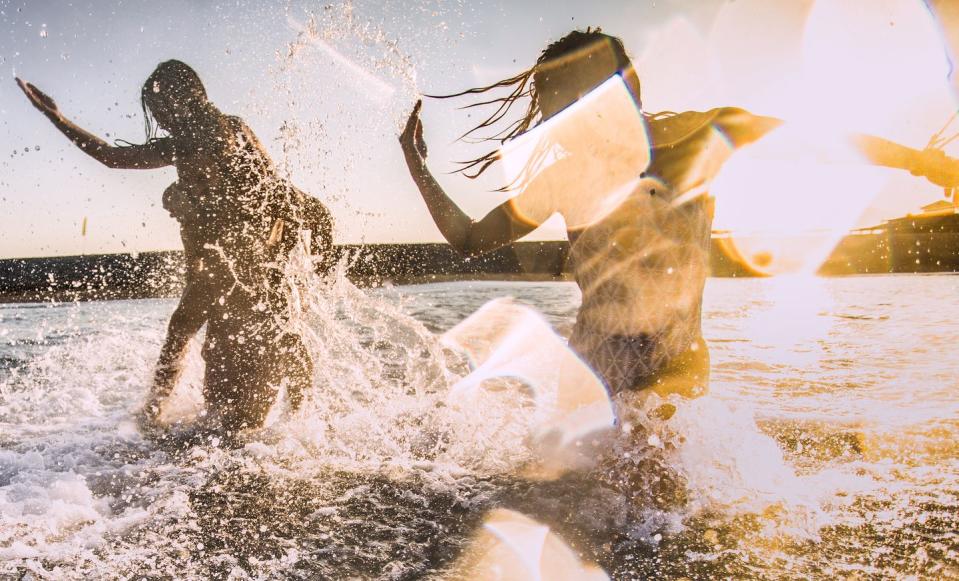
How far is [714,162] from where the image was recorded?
193 cm

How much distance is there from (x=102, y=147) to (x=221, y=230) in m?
0.96

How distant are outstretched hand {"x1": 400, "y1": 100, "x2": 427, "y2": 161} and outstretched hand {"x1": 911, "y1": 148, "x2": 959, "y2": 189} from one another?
5.95 ft

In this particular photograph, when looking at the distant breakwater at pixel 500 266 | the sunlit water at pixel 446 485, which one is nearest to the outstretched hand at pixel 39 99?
the sunlit water at pixel 446 485

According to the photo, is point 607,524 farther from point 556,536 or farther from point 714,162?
point 714,162

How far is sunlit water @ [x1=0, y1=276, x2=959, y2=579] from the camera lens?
1.73 metres

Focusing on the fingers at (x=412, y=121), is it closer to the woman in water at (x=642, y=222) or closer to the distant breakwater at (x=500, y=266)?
the woman in water at (x=642, y=222)

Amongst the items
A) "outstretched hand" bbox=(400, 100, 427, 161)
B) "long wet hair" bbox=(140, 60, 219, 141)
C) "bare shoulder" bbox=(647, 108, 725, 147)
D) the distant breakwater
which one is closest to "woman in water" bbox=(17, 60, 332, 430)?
"long wet hair" bbox=(140, 60, 219, 141)

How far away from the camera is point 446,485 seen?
239 centimetres

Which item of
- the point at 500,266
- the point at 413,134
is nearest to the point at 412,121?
the point at 413,134

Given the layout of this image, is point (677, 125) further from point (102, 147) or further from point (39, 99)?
point (39, 99)

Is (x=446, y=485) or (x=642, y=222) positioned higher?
(x=642, y=222)

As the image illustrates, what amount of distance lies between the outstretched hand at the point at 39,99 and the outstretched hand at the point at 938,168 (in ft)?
15.1

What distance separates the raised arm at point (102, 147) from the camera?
328cm

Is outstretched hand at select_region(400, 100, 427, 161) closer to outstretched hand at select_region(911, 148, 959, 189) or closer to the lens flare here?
the lens flare
